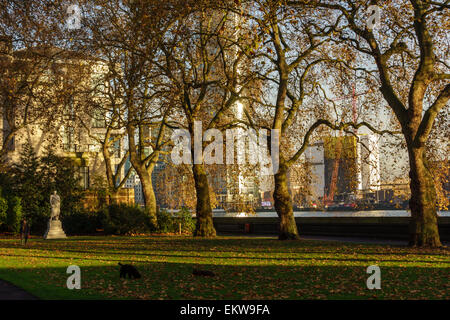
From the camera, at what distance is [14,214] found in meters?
37.9

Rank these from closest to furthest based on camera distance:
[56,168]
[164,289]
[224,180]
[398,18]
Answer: [164,289] → [398,18] → [224,180] → [56,168]

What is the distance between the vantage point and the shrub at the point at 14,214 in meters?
37.8

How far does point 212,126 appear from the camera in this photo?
3112 centimetres

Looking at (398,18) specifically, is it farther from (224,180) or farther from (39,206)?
(39,206)

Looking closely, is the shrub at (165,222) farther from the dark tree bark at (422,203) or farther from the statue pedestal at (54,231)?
the dark tree bark at (422,203)

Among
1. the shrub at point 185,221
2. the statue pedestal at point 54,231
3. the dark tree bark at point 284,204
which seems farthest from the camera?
the shrub at point 185,221

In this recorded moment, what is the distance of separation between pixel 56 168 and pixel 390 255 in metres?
29.0

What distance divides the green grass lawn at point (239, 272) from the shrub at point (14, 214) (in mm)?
15676

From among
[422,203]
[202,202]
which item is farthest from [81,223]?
[422,203]

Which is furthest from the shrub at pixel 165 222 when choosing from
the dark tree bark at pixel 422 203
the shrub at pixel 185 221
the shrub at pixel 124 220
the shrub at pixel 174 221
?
the dark tree bark at pixel 422 203

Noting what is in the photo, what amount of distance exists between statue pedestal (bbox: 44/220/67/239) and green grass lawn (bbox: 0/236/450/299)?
1109 cm

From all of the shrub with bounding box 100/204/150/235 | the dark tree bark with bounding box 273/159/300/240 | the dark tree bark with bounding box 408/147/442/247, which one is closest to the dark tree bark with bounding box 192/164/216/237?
the dark tree bark with bounding box 273/159/300/240
